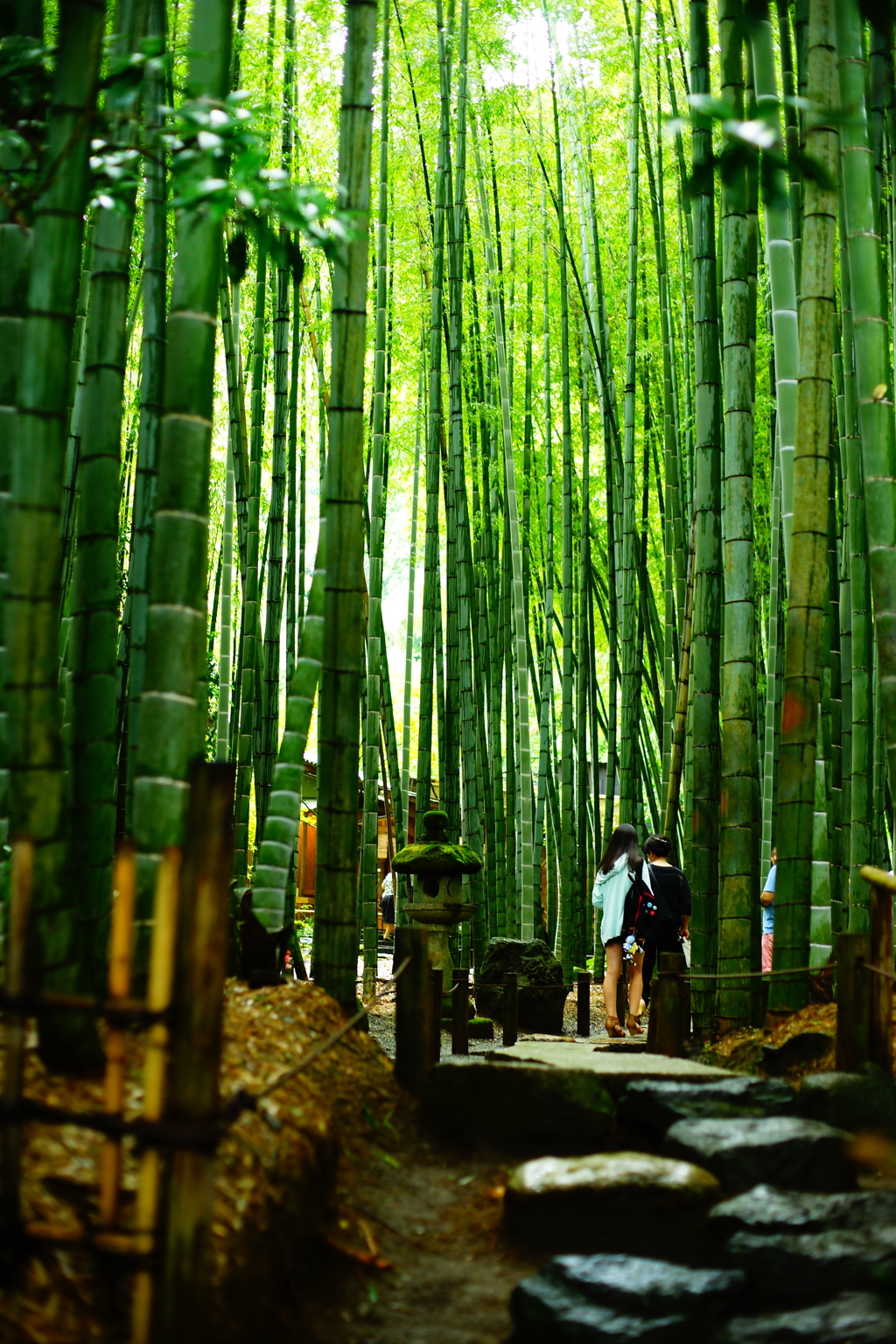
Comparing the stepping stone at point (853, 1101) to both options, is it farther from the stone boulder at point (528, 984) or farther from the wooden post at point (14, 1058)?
the stone boulder at point (528, 984)

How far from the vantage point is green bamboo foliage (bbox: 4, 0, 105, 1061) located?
1796 millimetres

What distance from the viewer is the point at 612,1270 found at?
1865 mm

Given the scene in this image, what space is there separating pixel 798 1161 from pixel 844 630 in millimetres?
2326

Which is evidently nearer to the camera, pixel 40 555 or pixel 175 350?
pixel 40 555

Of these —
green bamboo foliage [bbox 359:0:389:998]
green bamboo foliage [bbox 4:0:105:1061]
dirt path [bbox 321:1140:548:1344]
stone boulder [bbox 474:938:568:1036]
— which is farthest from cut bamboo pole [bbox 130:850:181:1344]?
stone boulder [bbox 474:938:568:1036]

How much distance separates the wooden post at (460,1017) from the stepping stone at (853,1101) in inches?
65.2

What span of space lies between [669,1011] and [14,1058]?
2.52 metres

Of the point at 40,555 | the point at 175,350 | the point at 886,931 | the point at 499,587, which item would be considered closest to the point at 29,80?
the point at 175,350

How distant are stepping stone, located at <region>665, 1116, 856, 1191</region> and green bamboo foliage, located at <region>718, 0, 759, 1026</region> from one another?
114 cm

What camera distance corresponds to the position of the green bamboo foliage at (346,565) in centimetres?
295

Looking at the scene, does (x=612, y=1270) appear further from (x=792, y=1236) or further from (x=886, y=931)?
(x=886, y=931)

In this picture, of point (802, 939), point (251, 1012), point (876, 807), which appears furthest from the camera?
point (876, 807)

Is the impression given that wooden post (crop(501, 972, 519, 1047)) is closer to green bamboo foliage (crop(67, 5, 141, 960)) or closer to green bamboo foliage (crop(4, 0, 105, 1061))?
green bamboo foliage (crop(67, 5, 141, 960))

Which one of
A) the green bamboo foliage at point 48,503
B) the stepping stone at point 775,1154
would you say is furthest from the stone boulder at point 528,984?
the green bamboo foliage at point 48,503
